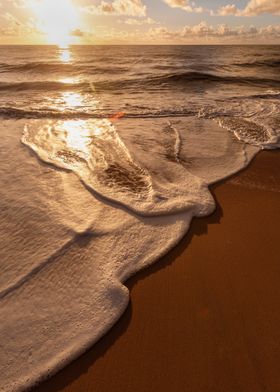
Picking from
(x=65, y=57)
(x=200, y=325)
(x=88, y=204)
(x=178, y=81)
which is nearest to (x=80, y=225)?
(x=88, y=204)

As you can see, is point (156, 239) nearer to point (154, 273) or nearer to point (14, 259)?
point (154, 273)

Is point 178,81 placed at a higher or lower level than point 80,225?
higher

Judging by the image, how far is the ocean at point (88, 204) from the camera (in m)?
2.27

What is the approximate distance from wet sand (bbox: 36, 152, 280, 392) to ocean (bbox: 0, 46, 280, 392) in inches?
6.0

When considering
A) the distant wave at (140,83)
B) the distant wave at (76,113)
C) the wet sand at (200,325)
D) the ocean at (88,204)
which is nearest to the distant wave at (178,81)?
the distant wave at (140,83)

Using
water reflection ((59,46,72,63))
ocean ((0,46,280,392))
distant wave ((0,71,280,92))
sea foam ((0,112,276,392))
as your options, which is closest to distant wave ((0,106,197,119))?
ocean ((0,46,280,392))

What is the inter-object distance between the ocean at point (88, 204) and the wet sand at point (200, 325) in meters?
0.15

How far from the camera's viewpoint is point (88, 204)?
3736mm

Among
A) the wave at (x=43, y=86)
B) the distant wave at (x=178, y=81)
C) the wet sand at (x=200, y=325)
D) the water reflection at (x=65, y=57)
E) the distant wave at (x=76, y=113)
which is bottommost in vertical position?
the wet sand at (x=200, y=325)

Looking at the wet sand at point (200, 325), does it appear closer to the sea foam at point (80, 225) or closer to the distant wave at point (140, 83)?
the sea foam at point (80, 225)

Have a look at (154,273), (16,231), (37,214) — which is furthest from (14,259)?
(154,273)

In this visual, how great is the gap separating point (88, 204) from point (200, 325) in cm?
211

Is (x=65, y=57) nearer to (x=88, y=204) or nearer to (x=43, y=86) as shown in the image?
(x=43, y=86)

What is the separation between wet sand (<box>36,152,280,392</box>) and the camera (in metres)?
1.95
